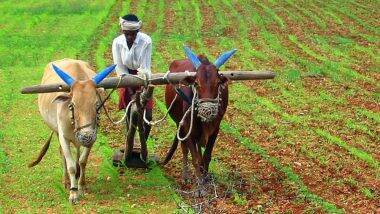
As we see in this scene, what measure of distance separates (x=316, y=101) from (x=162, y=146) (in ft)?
12.4

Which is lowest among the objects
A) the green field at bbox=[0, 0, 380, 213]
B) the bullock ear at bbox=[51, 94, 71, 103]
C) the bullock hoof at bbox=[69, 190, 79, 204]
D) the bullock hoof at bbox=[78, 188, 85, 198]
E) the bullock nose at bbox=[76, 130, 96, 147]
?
the green field at bbox=[0, 0, 380, 213]

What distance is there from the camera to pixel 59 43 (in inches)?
819

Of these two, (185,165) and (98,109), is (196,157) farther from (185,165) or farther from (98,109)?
(98,109)

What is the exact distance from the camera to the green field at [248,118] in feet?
29.3

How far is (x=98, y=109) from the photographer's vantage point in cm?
836

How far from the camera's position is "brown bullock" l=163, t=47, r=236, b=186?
27.4ft

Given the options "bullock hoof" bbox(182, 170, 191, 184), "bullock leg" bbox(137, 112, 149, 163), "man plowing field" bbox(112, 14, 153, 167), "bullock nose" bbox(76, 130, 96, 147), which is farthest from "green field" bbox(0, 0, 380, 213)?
"bullock nose" bbox(76, 130, 96, 147)

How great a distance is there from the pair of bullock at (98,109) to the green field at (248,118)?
1.49ft

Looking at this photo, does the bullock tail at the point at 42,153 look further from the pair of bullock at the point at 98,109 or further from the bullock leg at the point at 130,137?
the bullock leg at the point at 130,137

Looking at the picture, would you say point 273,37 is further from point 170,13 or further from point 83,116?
point 83,116

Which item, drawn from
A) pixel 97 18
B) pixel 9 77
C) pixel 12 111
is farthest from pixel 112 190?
pixel 97 18

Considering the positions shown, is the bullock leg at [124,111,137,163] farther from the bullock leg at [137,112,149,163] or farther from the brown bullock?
the brown bullock

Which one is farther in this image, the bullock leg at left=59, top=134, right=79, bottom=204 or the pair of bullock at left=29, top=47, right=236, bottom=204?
the bullock leg at left=59, top=134, right=79, bottom=204

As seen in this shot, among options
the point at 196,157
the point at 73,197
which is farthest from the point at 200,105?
the point at 73,197
